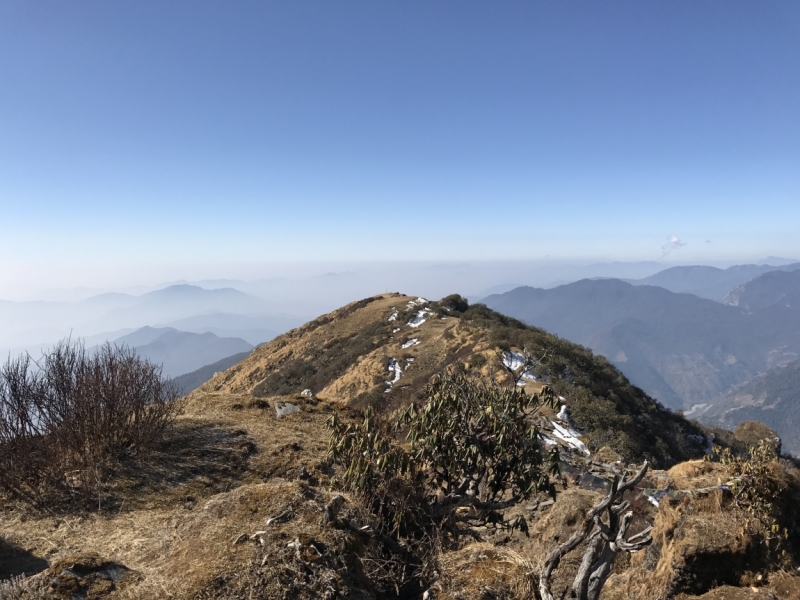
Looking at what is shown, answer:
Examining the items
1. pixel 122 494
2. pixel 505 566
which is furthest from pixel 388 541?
pixel 122 494

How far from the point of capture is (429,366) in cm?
3175

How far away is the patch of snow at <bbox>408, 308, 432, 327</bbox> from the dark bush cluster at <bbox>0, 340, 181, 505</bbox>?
33.6 metres

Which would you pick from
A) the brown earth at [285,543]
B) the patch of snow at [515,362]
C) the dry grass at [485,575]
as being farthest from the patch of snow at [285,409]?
the patch of snow at [515,362]

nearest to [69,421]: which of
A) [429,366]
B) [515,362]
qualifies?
[515,362]

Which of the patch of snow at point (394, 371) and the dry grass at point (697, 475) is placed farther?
the patch of snow at point (394, 371)

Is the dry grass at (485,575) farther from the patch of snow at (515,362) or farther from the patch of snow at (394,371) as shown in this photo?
the patch of snow at (394,371)

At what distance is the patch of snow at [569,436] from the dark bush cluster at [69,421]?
1431 cm

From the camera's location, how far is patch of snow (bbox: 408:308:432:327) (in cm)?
4480

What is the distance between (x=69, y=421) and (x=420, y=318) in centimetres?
3759

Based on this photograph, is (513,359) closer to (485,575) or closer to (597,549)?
(597,549)

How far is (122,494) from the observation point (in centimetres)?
938

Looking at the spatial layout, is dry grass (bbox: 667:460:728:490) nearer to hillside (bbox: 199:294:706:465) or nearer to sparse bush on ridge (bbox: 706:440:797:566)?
sparse bush on ridge (bbox: 706:440:797:566)

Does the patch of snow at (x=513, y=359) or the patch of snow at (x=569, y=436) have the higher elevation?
the patch of snow at (x=513, y=359)

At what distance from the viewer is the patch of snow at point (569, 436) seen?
17255mm
